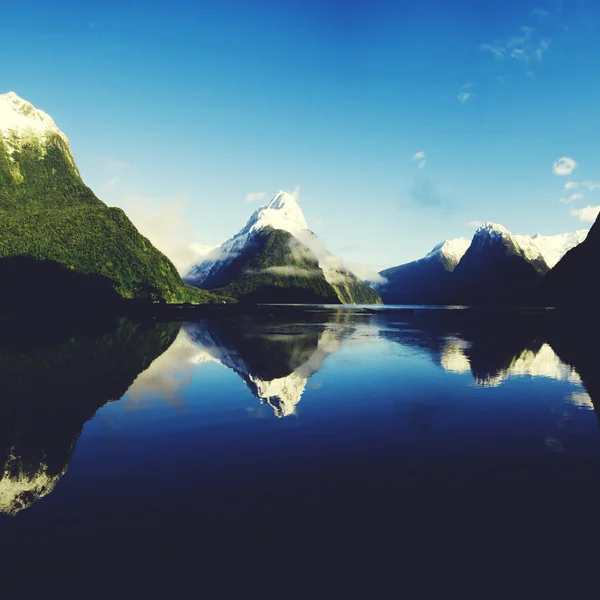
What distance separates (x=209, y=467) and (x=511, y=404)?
1133 inches

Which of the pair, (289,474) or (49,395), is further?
(49,395)

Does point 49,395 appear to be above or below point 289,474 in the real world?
below

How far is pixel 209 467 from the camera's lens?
70.7 ft

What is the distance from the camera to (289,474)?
20625 millimetres

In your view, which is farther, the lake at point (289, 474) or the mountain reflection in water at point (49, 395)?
the mountain reflection in water at point (49, 395)

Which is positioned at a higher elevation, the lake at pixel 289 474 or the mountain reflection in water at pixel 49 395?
the lake at pixel 289 474

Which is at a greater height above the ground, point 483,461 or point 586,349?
point 586,349

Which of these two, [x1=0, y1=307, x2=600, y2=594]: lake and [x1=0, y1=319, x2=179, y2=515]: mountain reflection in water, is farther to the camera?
[x1=0, y1=319, x2=179, y2=515]: mountain reflection in water

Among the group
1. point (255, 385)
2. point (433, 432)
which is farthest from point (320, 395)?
point (433, 432)

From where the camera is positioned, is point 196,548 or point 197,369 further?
point 197,369

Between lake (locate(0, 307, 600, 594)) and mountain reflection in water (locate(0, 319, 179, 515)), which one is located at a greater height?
lake (locate(0, 307, 600, 594))

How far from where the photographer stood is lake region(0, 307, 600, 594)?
1398cm

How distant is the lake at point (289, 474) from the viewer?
14.0 meters

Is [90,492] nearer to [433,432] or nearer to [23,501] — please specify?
[23,501]
